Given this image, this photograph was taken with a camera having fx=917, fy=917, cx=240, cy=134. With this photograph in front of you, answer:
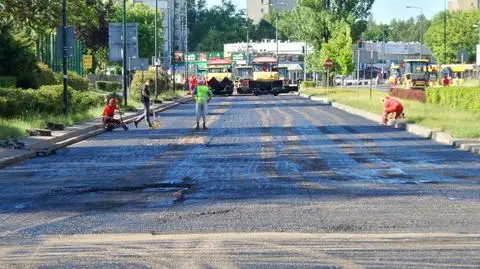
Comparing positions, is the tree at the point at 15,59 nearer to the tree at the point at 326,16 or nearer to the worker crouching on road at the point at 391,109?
the worker crouching on road at the point at 391,109

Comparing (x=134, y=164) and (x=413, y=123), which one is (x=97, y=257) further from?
(x=413, y=123)

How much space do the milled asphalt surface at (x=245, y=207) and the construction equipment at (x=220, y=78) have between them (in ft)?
188

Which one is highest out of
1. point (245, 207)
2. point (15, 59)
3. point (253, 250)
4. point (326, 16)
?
point (326, 16)

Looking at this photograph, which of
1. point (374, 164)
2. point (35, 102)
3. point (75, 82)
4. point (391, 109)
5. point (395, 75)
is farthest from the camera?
point (395, 75)

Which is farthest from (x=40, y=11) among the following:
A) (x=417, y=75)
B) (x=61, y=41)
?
(x=417, y=75)

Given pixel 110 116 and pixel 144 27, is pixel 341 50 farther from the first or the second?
pixel 144 27

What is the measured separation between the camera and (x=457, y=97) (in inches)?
1631

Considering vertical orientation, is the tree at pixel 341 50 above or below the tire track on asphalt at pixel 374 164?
above

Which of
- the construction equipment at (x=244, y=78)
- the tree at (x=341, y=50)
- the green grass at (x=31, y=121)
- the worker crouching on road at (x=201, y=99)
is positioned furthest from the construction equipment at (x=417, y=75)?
the worker crouching on road at (x=201, y=99)

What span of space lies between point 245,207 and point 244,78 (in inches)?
2817

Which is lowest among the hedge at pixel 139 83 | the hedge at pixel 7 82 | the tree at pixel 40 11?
the hedge at pixel 139 83

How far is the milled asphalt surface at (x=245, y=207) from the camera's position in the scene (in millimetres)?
9188

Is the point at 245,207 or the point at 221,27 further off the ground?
the point at 221,27

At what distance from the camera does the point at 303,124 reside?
34.2m
